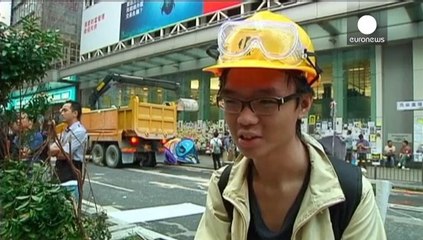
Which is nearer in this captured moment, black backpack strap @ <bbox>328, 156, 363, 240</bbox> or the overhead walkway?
black backpack strap @ <bbox>328, 156, 363, 240</bbox>

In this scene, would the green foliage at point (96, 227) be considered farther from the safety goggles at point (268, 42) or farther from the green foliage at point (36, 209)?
the safety goggles at point (268, 42)

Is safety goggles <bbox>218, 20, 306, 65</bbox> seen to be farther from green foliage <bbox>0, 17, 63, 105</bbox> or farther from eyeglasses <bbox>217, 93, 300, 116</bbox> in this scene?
green foliage <bbox>0, 17, 63, 105</bbox>

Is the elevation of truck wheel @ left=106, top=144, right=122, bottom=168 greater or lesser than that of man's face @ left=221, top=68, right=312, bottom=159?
lesser

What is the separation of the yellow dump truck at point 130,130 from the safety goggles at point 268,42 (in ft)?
47.0

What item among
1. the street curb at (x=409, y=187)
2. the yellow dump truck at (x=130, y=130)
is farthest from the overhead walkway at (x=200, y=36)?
→ the street curb at (x=409, y=187)

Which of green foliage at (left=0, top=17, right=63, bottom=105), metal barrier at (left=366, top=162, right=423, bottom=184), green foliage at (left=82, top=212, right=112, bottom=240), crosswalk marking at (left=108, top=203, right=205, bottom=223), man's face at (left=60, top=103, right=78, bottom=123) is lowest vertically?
crosswalk marking at (left=108, top=203, right=205, bottom=223)

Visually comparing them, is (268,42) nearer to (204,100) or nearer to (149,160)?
(149,160)

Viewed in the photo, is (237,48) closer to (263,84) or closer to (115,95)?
(263,84)

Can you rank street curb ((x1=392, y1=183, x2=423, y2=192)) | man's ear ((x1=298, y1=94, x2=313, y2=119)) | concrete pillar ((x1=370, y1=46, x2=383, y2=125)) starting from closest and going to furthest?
man's ear ((x1=298, y1=94, x2=313, y2=119)) < street curb ((x1=392, y1=183, x2=423, y2=192)) < concrete pillar ((x1=370, y1=46, x2=383, y2=125))

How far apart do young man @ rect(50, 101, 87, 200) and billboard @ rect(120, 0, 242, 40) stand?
16.6m

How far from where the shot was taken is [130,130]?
15641 millimetres

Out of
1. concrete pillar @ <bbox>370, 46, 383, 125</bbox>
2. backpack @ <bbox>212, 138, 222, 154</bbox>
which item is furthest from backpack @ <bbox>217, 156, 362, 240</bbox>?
concrete pillar @ <bbox>370, 46, 383, 125</bbox>

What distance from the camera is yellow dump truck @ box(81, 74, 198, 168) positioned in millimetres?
15727

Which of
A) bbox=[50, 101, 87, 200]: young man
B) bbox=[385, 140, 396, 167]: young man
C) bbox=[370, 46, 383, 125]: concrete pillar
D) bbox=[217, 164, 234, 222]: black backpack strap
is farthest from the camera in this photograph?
bbox=[370, 46, 383, 125]: concrete pillar
